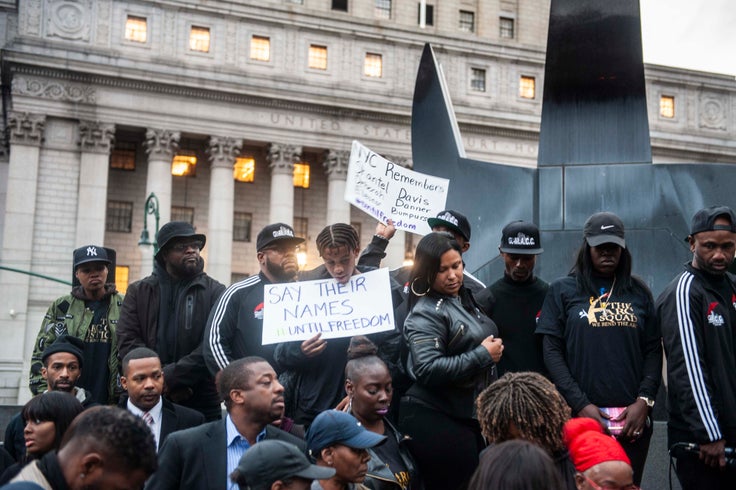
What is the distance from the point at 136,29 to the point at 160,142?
6.52 metres

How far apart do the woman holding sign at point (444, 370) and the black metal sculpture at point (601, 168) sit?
336 centimetres

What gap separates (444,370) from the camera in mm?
5242

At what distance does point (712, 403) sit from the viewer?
204 inches

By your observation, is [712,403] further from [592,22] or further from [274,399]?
[592,22]

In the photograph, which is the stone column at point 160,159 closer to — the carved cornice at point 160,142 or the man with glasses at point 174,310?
the carved cornice at point 160,142

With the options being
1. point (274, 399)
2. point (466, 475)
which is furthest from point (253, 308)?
point (466, 475)

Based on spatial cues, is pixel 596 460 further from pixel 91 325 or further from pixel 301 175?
pixel 301 175

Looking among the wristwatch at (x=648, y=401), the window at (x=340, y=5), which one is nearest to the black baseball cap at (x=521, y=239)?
the wristwatch at (x=648, y=401)

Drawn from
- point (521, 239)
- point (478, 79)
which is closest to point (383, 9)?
point (478, 79)

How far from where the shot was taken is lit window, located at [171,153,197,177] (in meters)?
45.1

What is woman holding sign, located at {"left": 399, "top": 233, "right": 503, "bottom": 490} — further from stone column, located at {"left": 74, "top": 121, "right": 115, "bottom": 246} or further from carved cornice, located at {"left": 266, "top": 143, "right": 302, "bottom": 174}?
carved cornice, located at {"left": 266, "top": 143, "right": 302, "bottom": 174}

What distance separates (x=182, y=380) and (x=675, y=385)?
4.04 meters

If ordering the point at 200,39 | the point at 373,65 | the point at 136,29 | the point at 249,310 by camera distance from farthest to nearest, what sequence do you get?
the point at 373,65 → the point at 200,39 → the point at 136,29 → the point at 249,310


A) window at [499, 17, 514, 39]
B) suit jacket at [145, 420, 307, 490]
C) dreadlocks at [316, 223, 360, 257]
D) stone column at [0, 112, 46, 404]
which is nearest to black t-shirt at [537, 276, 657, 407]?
dreadlocks at [316, 223, 360, 257]
